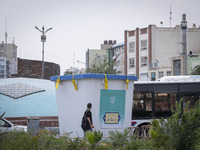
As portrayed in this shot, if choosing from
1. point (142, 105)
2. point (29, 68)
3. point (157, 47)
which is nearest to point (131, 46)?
point (157, 47)

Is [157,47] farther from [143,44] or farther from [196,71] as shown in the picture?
[196,71]

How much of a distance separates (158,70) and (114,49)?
111 ft

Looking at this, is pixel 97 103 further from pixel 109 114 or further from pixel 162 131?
pixel 162 131

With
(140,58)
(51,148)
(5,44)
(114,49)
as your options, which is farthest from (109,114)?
(5,44)

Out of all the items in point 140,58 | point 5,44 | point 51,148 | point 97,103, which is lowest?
point 51,148

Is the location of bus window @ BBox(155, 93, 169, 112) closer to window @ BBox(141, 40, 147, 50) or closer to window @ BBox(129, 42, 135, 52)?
window @ BBox(141, 40, 147, 50)

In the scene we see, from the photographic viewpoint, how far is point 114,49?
9438 cm

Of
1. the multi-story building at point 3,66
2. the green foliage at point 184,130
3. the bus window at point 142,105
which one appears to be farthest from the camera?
the multi-story building at point 3,66

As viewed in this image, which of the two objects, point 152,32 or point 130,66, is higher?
point 152,32

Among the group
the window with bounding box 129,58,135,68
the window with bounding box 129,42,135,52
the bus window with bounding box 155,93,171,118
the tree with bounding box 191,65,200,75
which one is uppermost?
the window with bounding box 129,42,135,52

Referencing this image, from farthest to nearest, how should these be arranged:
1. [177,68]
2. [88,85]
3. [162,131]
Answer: [177,68]
[88,85]
[162,131]

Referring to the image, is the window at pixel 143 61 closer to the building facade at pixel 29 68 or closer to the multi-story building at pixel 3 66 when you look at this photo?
the building facade at pixel 29 68

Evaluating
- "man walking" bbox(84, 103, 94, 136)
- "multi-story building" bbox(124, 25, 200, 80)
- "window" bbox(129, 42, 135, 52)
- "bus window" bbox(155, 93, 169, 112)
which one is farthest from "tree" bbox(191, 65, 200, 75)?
"man walking" bbox(84, 103, 94, 136)

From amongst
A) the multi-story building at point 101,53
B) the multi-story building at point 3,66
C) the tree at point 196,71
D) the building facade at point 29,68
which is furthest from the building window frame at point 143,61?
the multi-story building at point 3,66
